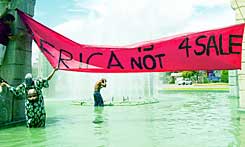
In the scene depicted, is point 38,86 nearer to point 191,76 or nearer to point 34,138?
point 34,138

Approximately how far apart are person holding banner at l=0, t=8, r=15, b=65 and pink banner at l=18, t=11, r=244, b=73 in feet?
1.21

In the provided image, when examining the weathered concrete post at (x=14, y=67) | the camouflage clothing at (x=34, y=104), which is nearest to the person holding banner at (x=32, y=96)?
the camouflage clothing at (x=34, y=104)

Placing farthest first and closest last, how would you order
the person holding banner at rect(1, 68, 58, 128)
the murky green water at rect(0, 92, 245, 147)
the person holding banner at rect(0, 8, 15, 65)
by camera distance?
the person holding banner at rect(0, 8, 15, 65) < the person holding banner at rect(1, 68, 58, 128) < the murky green water at rect(0, 92, 245, 147)

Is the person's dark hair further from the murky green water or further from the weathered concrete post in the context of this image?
the murky green water

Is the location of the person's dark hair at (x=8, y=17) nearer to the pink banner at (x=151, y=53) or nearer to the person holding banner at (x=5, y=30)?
A: the person holding banner at (x=5, y=30)

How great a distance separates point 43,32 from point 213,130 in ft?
15.8

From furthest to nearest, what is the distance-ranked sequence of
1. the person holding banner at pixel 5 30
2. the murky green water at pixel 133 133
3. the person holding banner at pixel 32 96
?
the person holding banner at pixel 5 30 < the person holding banner at pixel 32 96 < the murky green water at pixel 133 133

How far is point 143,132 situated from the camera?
8.48 metres

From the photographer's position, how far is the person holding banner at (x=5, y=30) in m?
9.52

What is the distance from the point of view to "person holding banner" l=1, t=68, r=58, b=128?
905 centimetres

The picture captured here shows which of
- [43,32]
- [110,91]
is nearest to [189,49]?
[43,32]

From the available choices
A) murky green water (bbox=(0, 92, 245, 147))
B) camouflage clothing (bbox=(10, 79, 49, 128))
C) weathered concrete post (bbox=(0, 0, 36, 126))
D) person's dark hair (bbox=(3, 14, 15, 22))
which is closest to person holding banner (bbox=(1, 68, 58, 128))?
camouflage clothing (bbox=(10, 79, 49, 128))

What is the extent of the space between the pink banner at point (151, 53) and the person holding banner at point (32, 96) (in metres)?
0.71

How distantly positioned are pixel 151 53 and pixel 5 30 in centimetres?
375
